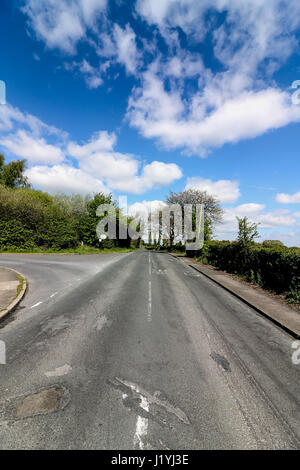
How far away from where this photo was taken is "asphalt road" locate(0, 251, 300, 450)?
2.58 metres

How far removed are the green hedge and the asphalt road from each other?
3.50 m

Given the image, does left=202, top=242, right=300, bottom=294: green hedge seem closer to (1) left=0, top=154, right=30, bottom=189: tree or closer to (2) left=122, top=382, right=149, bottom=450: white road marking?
(2) left=122, top=382, right=149, bottom=450: white road marking

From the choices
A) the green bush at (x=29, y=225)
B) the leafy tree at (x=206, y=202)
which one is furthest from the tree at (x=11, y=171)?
the leafy tree at (x=206, y=202)

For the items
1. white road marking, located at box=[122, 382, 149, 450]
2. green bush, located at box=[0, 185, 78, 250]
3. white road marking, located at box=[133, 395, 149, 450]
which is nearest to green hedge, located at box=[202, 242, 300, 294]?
white road marking, located at box=[122, 382, 149, 450]

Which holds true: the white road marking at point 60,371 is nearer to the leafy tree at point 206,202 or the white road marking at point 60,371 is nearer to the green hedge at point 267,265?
the green hedge at point 267,265

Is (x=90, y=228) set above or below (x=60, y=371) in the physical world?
above

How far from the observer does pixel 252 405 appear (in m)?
3.16

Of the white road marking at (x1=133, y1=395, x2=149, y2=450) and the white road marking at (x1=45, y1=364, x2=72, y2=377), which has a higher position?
the white road marking at (x1=45, y1=364, x2=72, y2=377)

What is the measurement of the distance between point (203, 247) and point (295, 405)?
24.2 m

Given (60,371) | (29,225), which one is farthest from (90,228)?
(60,371)

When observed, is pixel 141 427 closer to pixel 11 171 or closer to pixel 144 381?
pixel 144 381
